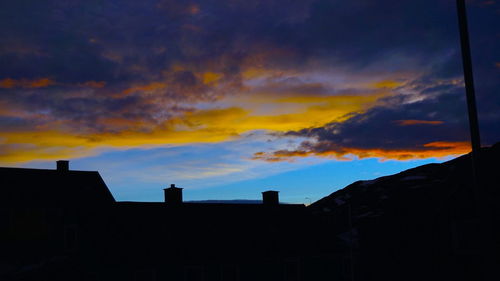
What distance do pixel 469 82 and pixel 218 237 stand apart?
88.5ft

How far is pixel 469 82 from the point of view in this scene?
10.7 meters

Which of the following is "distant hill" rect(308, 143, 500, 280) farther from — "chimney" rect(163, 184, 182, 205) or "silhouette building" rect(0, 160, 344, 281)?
"chimney" rect(163, 184, 182, 205)

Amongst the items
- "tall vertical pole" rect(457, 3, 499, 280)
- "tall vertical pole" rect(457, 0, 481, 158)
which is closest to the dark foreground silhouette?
"tall vertical pole" rect(457, 3, 499, 280)

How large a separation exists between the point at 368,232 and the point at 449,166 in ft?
73.7

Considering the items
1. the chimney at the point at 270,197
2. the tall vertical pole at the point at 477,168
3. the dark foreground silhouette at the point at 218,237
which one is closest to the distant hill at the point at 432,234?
the dark foreground silhouette at the point at 218,237

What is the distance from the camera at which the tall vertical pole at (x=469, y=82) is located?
1031cm

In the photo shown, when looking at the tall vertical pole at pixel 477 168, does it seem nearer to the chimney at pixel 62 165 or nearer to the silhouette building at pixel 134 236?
the silhouette building at pixel 134 236

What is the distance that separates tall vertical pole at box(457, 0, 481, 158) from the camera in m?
10.3

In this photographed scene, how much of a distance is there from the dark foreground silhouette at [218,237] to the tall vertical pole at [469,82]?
68.8 ft

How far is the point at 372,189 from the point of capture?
63938mm

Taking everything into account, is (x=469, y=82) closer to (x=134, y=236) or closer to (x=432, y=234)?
(x=432, y=234)

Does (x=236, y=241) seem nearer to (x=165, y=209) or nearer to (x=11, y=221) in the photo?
(x=165, y=209)

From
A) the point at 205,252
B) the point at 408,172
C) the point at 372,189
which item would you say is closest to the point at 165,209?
the point at 205,252

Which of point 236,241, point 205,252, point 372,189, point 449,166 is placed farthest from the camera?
point 372,189
